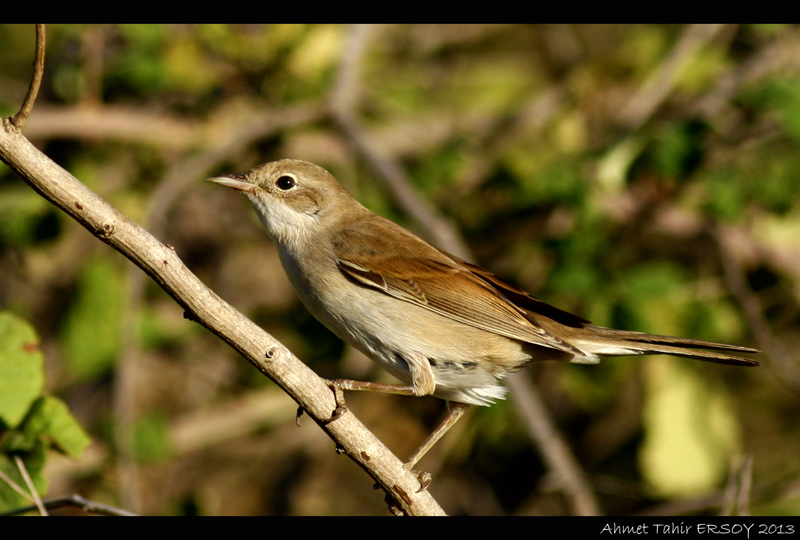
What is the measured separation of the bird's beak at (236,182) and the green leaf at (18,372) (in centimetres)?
114

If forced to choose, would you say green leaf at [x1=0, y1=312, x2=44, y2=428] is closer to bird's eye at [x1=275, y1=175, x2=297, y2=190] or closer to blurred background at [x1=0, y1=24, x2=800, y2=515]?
bird's eye at [x1=275, y1=175, x2=297, y2=190]

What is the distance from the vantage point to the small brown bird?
353cm

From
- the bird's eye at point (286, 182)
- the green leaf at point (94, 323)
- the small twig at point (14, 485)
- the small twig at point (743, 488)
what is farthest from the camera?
the green leaf at point (94, 323)

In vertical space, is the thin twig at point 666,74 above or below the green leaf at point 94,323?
above

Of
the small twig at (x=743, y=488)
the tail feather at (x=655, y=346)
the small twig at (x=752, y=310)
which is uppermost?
the small twig at (x=752, y=310)

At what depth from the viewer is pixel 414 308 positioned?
3.70 m

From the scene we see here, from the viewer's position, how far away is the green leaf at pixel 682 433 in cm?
534

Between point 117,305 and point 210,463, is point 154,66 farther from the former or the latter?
point 210,463

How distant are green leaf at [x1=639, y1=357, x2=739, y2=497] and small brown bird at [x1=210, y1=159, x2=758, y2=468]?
6.50 feet

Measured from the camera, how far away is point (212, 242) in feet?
22.0

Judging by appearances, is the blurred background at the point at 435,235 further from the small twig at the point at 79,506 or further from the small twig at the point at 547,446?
the small twig at the point at 79,506

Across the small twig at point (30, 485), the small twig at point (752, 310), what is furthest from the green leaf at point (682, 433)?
the small twig at point (30, 485)
